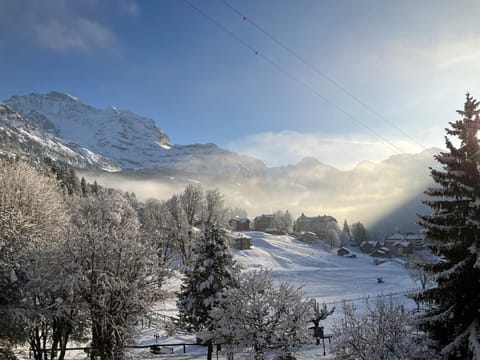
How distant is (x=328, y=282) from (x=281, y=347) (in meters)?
49.3

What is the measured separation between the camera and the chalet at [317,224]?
17725cm

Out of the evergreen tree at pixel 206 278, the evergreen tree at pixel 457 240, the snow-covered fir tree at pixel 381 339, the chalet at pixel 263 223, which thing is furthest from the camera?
the chalet at pixel 263 223

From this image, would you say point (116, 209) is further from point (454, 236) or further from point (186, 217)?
point (454, 236)

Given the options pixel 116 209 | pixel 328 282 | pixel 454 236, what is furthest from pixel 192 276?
pixel 328 282

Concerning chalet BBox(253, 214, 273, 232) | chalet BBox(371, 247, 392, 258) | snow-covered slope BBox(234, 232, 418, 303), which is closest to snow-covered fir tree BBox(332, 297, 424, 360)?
snow-covered slope BBox(234, 232, 418, 303)

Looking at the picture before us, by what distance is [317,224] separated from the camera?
592ft

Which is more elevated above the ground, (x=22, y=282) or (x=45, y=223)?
(x=45, y=223)

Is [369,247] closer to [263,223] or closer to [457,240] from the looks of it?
[263,223]

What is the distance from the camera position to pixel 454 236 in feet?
47.6

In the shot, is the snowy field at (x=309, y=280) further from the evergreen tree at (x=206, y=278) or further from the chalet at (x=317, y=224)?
the chalet at (x=317, y=224)

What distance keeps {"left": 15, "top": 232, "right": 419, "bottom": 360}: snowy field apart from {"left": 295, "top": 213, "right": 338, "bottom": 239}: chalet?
63.9 metres

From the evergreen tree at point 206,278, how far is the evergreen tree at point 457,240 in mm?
13604

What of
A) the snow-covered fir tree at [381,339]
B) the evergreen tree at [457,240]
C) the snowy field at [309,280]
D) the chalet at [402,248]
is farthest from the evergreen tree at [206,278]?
the chalet at [402,248]

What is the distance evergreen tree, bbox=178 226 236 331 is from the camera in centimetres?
2544
